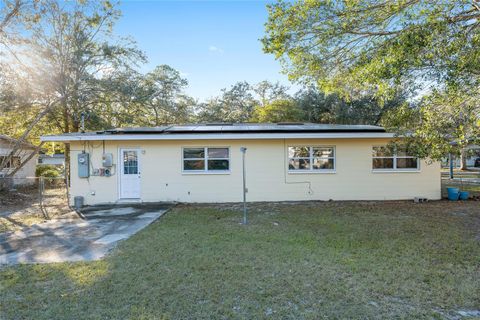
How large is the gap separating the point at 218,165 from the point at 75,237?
574 centimetres

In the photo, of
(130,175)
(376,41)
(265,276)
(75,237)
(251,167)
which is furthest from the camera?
(251,167)

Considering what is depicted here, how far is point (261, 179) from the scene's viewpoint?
11102 millimetres

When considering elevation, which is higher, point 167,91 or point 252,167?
point 167,91

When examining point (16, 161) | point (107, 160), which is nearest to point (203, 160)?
point (107, 160)

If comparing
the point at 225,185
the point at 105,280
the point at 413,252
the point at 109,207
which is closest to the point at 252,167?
the point at 225,185

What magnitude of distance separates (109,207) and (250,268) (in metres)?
7.53

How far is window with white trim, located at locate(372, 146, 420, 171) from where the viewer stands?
11.3 m

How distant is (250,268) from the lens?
4352 mm

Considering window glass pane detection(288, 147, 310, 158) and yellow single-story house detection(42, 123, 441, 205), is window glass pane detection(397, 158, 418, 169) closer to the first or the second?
yellow single-story house detection(42, 123, 441, 205)

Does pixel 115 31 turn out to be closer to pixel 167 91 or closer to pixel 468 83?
pixel 167 91

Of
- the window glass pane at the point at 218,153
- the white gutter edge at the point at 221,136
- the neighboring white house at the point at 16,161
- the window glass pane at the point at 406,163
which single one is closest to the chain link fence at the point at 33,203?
the neighboring white house at the point at 16,161

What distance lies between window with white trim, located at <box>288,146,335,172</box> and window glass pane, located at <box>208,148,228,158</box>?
2515 mm

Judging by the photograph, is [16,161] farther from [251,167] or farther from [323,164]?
[323,164]

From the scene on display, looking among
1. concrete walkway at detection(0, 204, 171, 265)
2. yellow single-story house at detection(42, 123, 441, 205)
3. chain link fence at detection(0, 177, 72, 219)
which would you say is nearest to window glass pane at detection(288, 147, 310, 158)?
yellow single-story house at detection(42, 123, 441, 205)
